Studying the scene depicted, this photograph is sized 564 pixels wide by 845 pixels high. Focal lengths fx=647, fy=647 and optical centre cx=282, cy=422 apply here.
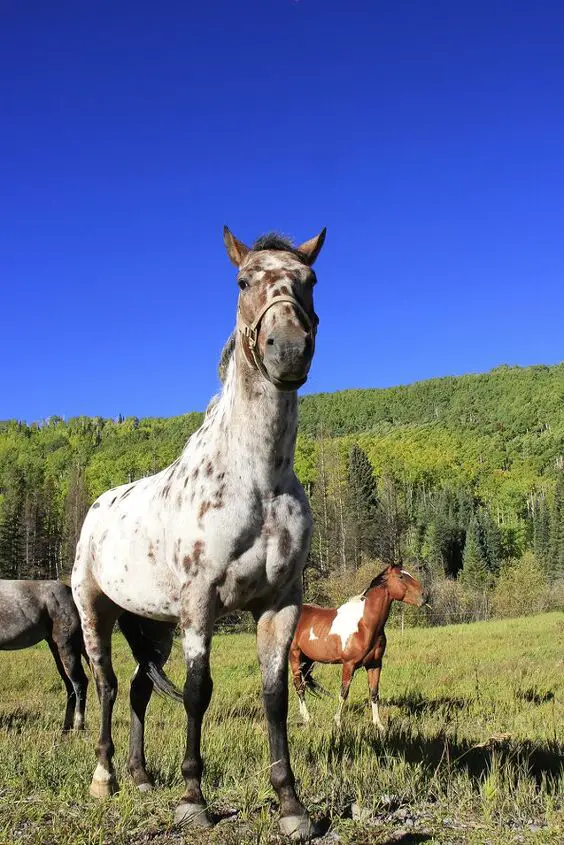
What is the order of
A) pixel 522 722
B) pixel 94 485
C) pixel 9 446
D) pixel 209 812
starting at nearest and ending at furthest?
pixel 209 812
pixel 522 722
pixel 94 485
pixel 9 446

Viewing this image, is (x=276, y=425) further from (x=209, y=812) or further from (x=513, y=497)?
(x=513, y=497)

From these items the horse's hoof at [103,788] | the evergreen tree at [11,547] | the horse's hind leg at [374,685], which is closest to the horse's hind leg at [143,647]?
the horse's hoof at [103,788]

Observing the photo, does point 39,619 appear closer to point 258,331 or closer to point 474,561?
point 258,331

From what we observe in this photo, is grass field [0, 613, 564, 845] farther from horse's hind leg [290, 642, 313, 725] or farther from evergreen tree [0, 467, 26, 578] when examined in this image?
evergreen tree [0, 467, 26, 578]

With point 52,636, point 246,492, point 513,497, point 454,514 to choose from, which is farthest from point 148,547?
point 513,497

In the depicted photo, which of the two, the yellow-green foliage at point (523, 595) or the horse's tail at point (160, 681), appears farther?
the yellow-green foliage at point (523, 595)

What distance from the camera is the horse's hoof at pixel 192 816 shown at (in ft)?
11.2

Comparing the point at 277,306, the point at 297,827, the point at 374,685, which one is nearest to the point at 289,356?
the point at 277,306

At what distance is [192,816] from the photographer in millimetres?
3434

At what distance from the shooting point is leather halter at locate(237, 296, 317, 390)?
320cm

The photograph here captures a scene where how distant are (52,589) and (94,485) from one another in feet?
366

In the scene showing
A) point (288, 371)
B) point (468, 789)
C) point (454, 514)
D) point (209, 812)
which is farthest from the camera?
point (454, 514)

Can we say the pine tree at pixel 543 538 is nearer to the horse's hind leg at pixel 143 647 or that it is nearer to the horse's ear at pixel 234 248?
the horse's hind leg at pixel 143 647

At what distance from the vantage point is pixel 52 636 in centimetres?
1008
